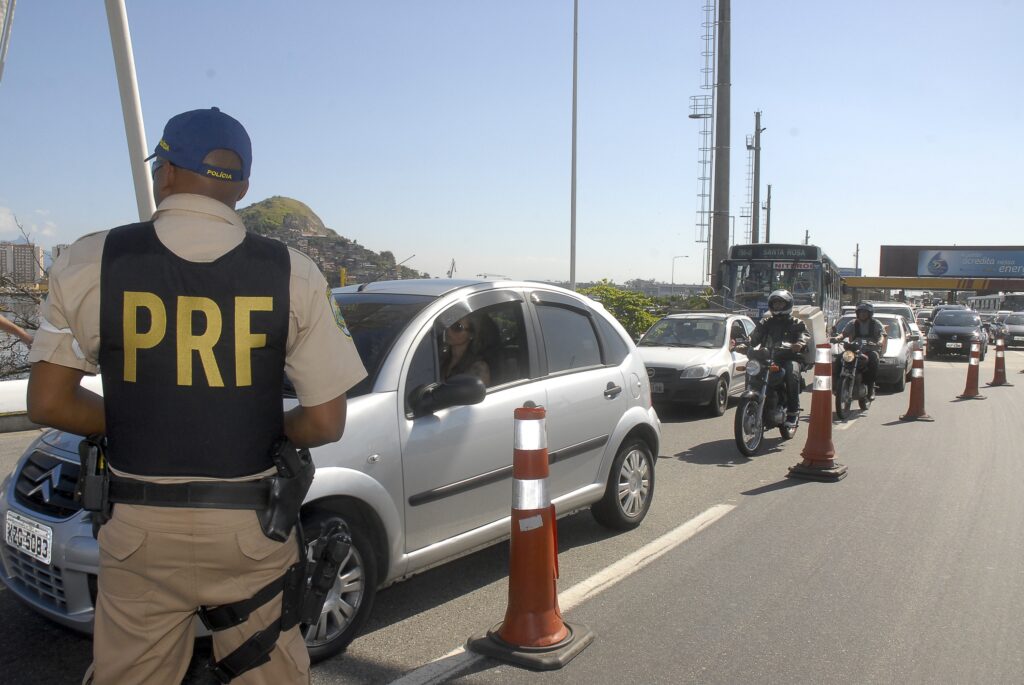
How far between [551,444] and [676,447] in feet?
16.7

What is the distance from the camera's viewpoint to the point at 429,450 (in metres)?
4.29

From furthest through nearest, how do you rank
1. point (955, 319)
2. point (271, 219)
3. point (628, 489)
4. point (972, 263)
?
point (972, 263) < point (955, 319) < point (271, 219) < point (628, 489)

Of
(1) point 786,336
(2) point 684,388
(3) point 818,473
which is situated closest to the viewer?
(3) point 818,473

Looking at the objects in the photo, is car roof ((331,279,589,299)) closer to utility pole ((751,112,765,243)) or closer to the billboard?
utility pole ((751,112,765,243))

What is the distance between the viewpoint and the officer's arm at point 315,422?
2268 mm

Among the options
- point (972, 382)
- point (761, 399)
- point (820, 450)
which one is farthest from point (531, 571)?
point (972, 382)

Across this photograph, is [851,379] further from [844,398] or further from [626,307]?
[626,307]

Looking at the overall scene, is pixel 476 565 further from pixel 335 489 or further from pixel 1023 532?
pixel 1023 532

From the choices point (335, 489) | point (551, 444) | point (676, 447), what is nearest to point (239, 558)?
point (335, 489)

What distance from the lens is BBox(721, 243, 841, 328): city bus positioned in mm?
21938

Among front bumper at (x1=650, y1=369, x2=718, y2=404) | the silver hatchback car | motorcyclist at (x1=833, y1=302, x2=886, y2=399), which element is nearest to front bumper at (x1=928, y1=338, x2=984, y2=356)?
motorcyclist at (x1=833, y1=302, x2=886, y2=399)

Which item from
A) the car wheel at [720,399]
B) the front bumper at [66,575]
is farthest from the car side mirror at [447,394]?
the car wheel at [720,399]

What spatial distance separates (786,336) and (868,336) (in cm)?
419

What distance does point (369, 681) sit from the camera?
12.2 ft
